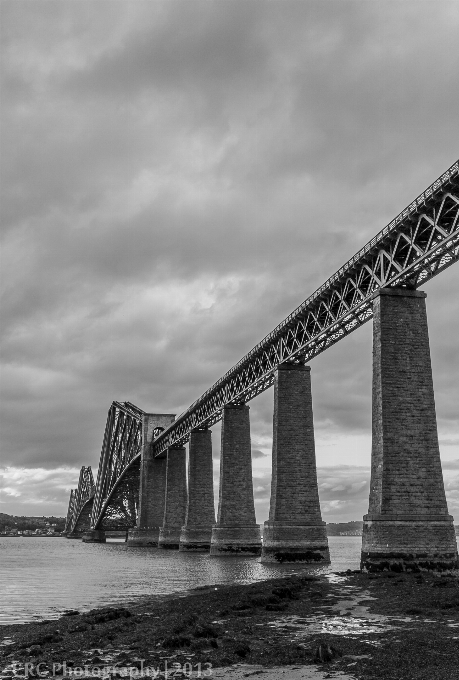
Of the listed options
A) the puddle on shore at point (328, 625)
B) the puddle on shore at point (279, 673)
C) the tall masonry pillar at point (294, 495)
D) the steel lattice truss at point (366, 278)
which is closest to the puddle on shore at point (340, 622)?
the puddle on shore at point (328, 625)

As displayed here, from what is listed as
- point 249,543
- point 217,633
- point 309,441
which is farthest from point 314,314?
point 217,633

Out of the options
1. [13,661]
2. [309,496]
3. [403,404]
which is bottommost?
[13,661]

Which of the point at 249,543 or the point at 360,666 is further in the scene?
the point at 249,543

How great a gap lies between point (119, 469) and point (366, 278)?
107278mm

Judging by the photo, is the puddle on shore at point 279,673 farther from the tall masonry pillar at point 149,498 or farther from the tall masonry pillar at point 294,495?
the tall masonry pillar at point 149,498

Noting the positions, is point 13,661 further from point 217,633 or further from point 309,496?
point 309,496

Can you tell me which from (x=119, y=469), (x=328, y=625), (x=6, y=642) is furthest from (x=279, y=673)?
(x=119, y=469)

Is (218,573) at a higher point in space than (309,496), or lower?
lower

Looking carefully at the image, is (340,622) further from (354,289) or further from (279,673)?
(354,289)

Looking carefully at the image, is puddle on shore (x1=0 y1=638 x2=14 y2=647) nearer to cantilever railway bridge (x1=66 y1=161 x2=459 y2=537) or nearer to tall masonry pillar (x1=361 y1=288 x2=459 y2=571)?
tall masonry pillar (x1=361 y1=288 x2=459 y2=571)

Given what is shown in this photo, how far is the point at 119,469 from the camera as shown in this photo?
137 metres

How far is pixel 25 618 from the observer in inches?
861

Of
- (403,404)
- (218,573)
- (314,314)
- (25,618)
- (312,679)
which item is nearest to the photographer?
(312,679)

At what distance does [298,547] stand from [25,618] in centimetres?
2626
